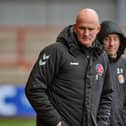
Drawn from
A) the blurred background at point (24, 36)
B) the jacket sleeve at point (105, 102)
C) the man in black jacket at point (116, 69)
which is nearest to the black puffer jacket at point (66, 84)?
the jacket sleeve at point (105, 102)

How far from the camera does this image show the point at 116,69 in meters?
7.04

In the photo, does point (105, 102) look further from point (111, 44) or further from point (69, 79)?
point (111, 44)

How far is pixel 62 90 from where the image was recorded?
5824mm

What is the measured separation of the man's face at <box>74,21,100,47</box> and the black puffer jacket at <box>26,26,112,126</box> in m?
0.06

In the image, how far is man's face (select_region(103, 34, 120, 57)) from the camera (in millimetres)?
6930

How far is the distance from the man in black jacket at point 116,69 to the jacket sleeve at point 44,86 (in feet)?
4.05

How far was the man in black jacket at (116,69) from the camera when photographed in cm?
689

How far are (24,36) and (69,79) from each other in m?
11.9

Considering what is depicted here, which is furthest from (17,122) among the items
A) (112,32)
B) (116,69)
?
(112,32)

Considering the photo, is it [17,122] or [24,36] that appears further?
[24,36]

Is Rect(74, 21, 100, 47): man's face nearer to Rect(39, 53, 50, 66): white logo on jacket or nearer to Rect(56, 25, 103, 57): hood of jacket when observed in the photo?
Rect(56, 25, 103, 57): hood of jacket

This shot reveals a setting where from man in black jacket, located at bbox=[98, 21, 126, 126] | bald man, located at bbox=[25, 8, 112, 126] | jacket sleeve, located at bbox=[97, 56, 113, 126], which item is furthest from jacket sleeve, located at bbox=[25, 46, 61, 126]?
man in black jacket, located at bbox=[98, 21, 126, 126]

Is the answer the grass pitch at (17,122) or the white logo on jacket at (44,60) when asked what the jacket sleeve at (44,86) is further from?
the grass pitch at (17,122)

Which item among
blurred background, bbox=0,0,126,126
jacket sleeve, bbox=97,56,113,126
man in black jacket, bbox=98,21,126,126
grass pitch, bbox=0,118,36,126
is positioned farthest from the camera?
blurred background, bbox=0,0,126,126
